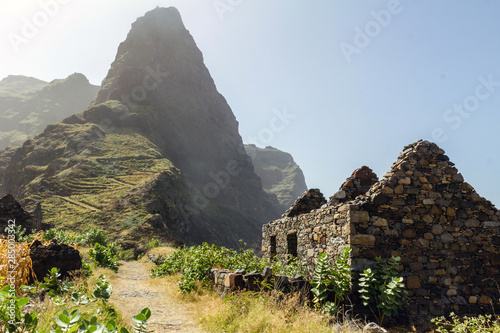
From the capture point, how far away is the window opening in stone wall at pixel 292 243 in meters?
11.3

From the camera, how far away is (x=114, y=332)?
9.30 ft

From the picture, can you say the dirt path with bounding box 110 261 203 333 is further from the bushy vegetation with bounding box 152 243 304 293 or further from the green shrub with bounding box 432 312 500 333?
the green shrub with bounding box 432 312 500 333

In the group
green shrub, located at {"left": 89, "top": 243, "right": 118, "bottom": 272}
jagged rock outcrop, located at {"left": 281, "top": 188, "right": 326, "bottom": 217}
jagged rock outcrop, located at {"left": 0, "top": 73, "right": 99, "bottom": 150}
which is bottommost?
green shrub, located at {"left": 89, "top": 243, "right": 118, "bottom": 272}

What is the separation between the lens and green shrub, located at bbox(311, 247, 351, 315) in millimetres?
6641

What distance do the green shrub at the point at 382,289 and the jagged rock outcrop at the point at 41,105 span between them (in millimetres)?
164592

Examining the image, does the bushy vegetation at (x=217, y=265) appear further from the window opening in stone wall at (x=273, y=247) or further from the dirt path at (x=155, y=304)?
the window opening in stone wall at (x=273, y=247)

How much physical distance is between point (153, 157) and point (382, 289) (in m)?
60.9

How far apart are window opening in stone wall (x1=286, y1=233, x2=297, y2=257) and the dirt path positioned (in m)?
4.62

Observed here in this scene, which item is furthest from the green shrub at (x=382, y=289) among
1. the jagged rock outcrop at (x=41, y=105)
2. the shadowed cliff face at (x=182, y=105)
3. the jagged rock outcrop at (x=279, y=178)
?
the jagged rock outcrop at (x=41, y=105)

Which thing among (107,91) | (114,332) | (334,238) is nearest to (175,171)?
(107,91)

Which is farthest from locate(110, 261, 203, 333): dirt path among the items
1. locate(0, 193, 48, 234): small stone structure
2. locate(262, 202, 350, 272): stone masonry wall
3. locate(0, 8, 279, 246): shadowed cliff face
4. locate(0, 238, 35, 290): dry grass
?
locate(0, 8, 279, 246): shadowed cliff face

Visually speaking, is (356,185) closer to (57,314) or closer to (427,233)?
(427,233)

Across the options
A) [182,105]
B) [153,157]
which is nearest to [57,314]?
[153,157]

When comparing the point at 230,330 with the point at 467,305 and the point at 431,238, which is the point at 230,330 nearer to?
the point at 431,238
